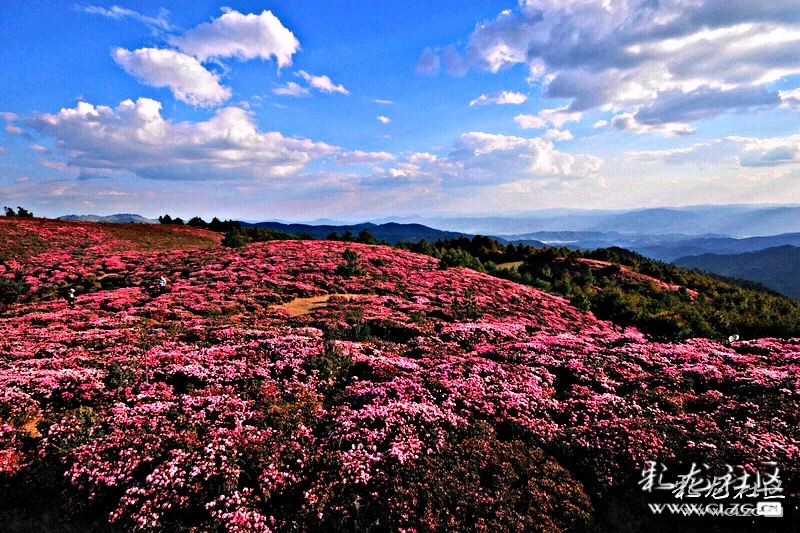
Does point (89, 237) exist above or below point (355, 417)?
above

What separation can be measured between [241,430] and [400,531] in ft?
15.7

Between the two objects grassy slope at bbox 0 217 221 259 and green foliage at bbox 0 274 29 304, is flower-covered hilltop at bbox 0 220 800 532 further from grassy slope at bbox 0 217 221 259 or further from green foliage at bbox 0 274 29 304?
grassy slope at bbox 0 217 221 259

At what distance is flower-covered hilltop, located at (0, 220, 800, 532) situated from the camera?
23.0 ft

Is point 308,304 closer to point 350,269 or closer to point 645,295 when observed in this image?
point 350,269

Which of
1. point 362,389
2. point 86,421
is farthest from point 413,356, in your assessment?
point 86,421

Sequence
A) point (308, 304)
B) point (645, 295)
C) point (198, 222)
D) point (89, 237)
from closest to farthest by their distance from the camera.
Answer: point (308, 304) → point (645, 295) → point (89, 237) → point (198, 222)

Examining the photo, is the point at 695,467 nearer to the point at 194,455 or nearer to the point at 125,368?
the point at 194,455

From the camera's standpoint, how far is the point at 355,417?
974 centimetres

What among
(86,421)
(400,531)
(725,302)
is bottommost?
(725,302)

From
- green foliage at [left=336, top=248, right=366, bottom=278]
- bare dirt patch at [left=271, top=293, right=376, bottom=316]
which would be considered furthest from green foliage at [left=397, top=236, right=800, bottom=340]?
bare dirt patch at [left=271, top=293, right=376, bottom=316]

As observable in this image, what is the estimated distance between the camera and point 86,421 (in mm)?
8766

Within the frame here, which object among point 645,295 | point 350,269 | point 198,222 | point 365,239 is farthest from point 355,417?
point 198,222

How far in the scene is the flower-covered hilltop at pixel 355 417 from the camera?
276 inches

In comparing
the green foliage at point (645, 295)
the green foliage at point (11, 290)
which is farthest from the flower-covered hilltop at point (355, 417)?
the green foliage at point (645, 295)
